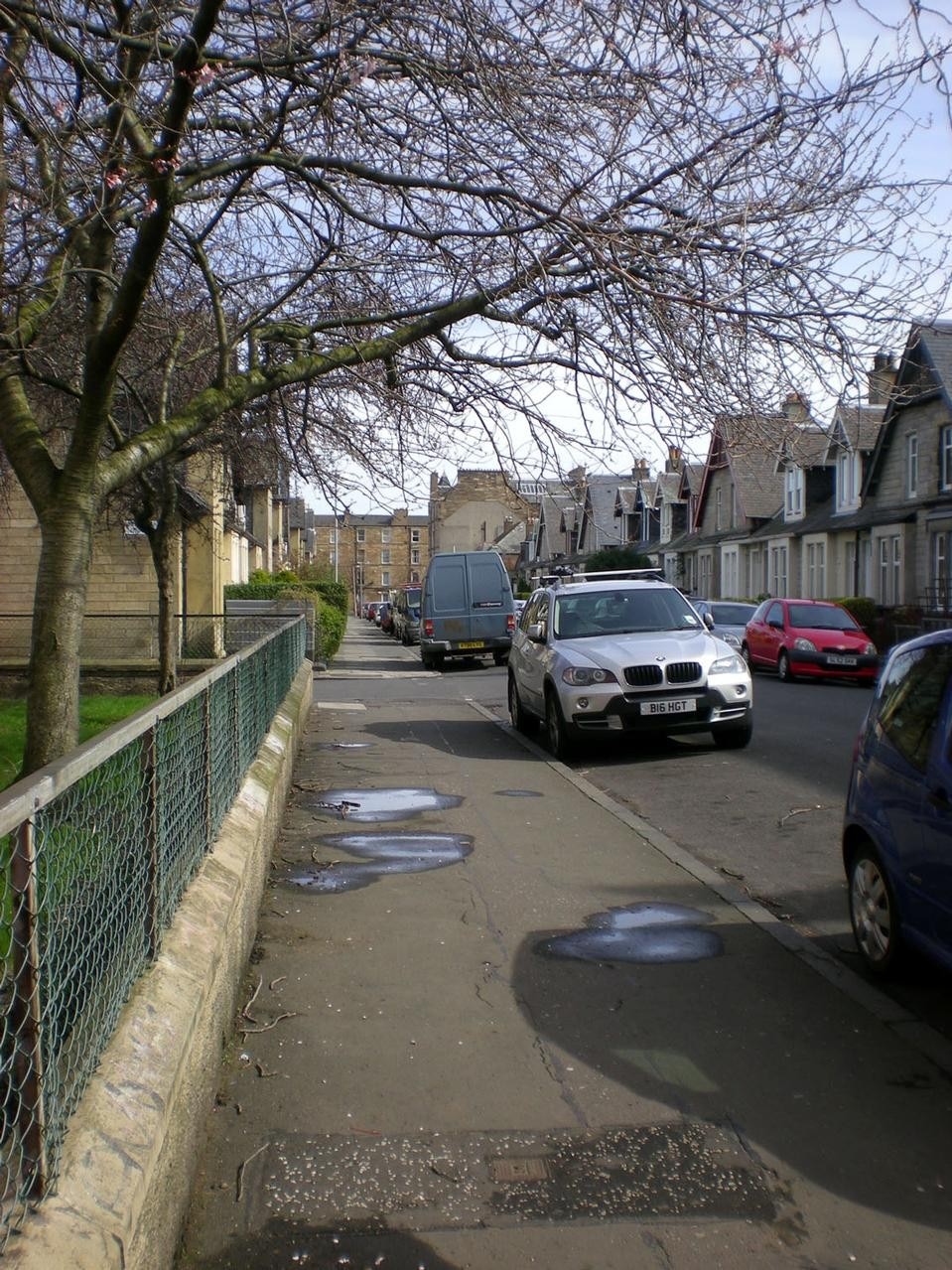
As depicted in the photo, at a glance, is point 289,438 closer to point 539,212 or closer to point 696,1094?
point 539,212

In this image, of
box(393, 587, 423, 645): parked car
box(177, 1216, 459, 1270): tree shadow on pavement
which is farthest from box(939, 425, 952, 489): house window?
box(177, 1216, 459, 1270): tree shadow on pavement

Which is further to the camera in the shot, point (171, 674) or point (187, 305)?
point (171, 674)

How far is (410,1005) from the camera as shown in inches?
205

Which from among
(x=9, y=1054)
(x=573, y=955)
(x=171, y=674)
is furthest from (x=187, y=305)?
(x=9, y=1054)

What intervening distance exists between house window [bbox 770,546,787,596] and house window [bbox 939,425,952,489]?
11759 millimetres

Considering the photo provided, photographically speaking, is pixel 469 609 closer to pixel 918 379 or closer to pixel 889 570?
pixel 889 570

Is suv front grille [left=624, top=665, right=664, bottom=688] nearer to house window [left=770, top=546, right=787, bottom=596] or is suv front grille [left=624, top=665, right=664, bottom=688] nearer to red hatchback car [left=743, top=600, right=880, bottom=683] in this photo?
red hatchback car [left=743, top=600, right=880, bottom=683]

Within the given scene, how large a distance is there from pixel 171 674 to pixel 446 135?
26.1 ft

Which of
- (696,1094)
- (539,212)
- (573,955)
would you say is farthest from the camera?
(539,212)

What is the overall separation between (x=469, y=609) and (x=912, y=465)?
1345 centimetres

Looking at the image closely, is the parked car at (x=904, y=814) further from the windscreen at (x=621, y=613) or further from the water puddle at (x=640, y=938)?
the windscreen at (x=621, y=613)

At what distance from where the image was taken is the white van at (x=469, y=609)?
31.0m

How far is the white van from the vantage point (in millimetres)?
30984

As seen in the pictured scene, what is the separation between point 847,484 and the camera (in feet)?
129
